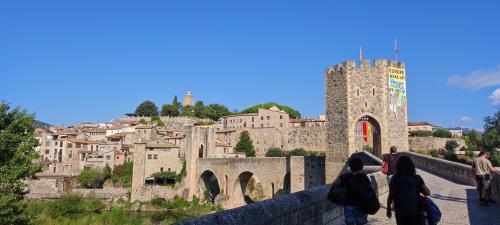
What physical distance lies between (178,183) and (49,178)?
19163mm

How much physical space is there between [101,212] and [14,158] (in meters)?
19.0

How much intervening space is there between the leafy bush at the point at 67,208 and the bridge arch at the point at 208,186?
15.0 metres

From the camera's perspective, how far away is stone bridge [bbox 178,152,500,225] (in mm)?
5180

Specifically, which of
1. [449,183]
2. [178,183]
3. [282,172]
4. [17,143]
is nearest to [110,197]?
[178,183]

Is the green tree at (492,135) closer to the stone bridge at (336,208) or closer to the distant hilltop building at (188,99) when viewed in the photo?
the stone bridge at (336,208)

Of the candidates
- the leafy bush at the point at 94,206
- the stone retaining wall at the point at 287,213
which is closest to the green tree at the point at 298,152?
the leafy bush at the point at 94,206

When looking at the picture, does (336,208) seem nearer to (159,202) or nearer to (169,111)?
(159,202)

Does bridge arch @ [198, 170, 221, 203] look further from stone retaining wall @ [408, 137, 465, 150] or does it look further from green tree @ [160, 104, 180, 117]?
green tree @ [160, 104, 180, 117]

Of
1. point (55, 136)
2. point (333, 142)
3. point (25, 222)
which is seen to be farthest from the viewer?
point (55, 136)

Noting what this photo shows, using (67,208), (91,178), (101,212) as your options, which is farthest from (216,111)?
(67,208)

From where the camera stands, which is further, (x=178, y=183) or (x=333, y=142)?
(x=178, y=183)

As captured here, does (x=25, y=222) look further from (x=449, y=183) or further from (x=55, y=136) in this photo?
(x=55, y=136)

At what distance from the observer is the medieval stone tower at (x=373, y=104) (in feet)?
80.2

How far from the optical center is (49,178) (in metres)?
55.7
